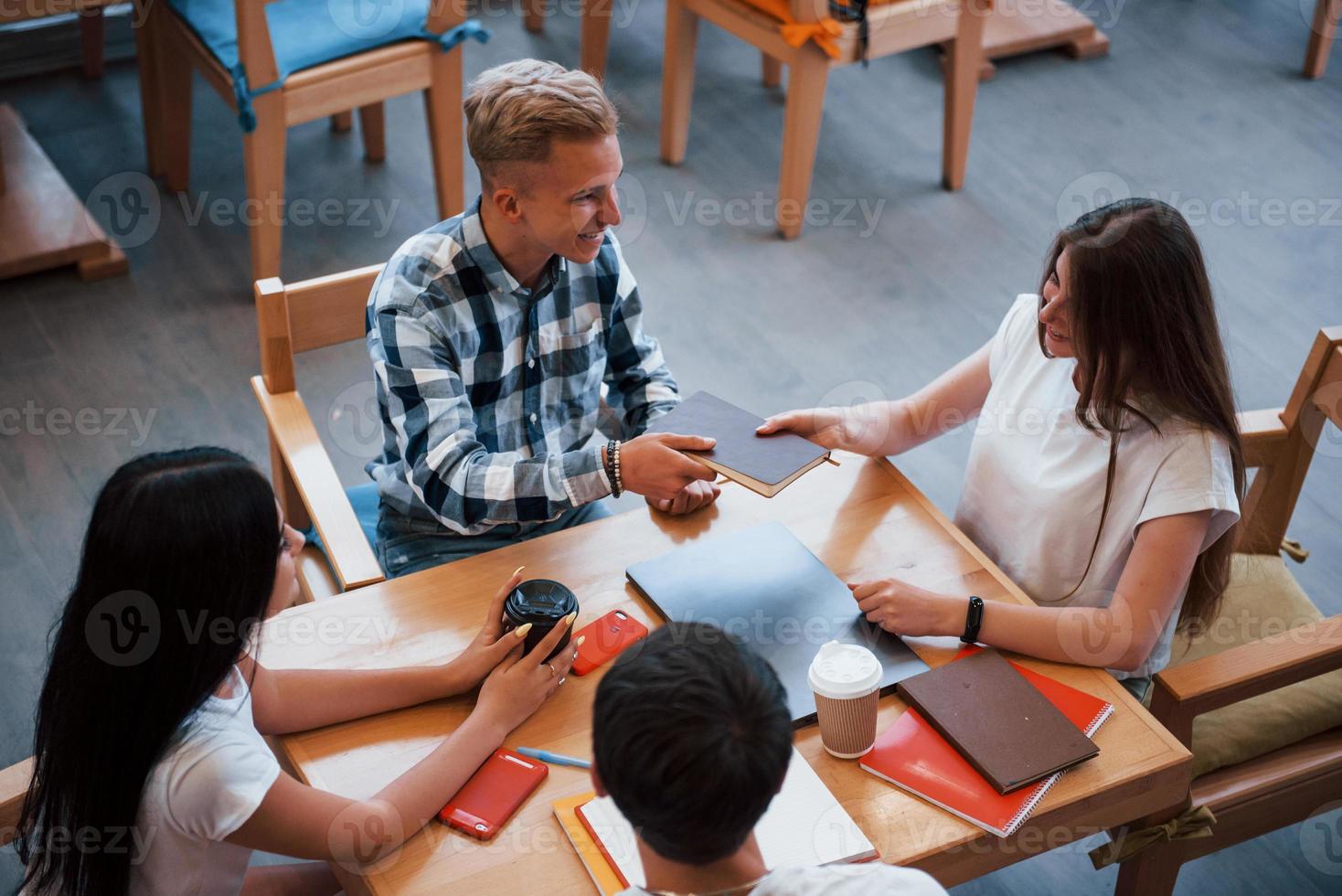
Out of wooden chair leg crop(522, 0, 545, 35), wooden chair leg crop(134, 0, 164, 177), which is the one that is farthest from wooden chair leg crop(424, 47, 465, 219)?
wooden chair leg crop(522, 0, 545, 35)

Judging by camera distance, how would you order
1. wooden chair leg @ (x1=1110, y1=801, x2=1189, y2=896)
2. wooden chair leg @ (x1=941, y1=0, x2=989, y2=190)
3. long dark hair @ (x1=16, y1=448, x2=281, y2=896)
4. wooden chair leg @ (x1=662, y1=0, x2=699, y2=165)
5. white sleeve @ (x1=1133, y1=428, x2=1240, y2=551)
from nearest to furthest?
long dark hair @ (x1=16, y1=448, x2=281, y2=896)
white sleeve @ (x1=1133, y1=428, x2=1240, y2=551)
wooden chair leg @ (x1=1110, y1=801, x2=1189, y2=896)
wooden chair leg @ (x1=941, y1=0, x2=989, y2=190)
wooden chair leg @ (x1=662, y1=0, x2=699, y2=165)

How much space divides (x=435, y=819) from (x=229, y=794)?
200 mm

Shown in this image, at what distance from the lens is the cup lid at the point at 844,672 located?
54.2 inches

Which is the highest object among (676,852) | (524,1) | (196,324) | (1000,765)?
(676,852)

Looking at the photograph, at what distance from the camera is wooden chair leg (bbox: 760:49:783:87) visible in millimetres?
4164

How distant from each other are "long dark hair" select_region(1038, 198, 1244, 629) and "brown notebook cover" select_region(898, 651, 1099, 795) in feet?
1.17

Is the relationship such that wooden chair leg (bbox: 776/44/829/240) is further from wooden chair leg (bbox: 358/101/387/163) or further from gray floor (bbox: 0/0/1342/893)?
wooden chair leg (bbox: 358/101/387/163)

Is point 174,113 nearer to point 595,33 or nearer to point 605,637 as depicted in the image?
point 595,33

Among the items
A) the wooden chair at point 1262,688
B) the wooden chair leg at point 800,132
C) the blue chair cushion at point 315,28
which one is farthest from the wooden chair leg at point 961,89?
the wooden chair at point 1262,688

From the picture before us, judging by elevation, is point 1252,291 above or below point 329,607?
below

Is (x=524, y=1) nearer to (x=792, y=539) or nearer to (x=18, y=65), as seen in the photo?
(x=18, y=65)

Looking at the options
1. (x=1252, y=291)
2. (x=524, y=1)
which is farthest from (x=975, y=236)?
(x=524, y=1)

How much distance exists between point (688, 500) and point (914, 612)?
1.13 ft

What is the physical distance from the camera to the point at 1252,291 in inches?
136
